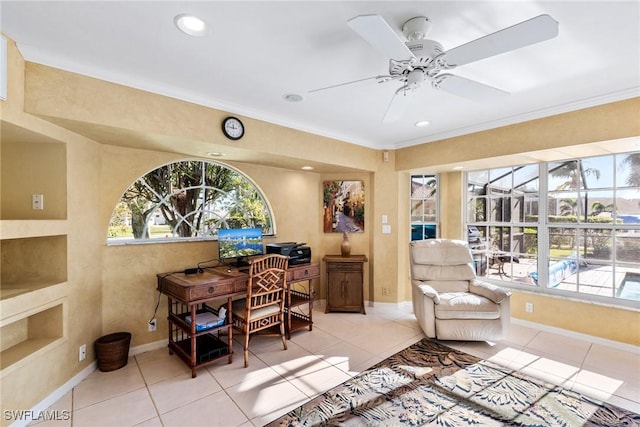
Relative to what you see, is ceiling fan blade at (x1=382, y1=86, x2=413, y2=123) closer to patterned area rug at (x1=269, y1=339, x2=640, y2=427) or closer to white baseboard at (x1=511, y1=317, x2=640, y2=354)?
patterned area rug at (x1=269, y1=339, x2=640, y2=427)

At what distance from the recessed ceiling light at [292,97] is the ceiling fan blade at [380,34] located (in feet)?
3.88

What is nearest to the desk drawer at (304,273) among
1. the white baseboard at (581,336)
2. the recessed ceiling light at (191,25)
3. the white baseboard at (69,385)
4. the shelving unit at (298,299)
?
the shelving unit at (298,299)

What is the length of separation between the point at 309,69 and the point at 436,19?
0.90 metres

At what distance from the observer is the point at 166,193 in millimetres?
3100

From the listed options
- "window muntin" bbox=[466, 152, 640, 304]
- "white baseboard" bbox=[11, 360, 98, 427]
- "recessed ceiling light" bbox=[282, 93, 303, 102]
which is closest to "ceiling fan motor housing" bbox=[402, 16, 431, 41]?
"recessed ceiling light" bbox=[282, 93, 303, 102]

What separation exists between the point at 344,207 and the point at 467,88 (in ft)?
8.71

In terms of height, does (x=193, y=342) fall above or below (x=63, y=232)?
below

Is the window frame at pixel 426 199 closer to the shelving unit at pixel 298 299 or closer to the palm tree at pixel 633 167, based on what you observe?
the shelving unit at pixel 298 299

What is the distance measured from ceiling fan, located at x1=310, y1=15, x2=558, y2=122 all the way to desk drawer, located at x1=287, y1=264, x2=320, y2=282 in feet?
6.97

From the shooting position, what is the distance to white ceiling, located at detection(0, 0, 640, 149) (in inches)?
59.2

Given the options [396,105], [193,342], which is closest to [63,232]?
[193,342]

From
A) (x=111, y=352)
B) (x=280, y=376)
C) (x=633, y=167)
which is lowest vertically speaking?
(x=280, y=376)

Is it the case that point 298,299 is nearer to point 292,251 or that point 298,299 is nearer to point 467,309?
point 292,251

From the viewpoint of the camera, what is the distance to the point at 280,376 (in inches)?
98.4
